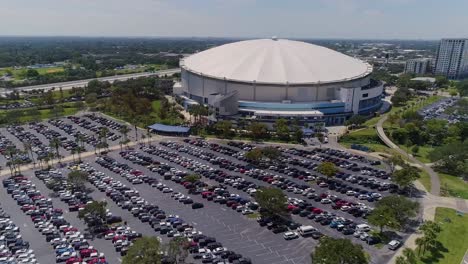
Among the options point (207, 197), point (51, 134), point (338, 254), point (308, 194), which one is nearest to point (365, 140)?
point (308, 194)

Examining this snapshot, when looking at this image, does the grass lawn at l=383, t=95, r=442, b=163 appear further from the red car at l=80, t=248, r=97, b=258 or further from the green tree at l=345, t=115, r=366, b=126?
the red car at l=80, t=248, r=97, b=258

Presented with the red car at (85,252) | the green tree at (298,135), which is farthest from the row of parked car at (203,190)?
the green tree at (298,135)

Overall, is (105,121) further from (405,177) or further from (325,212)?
(405,177)

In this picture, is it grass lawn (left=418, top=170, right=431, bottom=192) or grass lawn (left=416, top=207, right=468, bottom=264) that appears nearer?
grass lawn (left=416, top=207, right=468, bottom=264)

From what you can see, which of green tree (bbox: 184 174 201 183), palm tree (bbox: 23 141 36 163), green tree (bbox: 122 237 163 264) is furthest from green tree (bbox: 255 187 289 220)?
palm tree (bbox: 23 141 36 163)

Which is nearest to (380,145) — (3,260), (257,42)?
(257,42)

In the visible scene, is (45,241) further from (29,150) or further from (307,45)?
(307,45)
